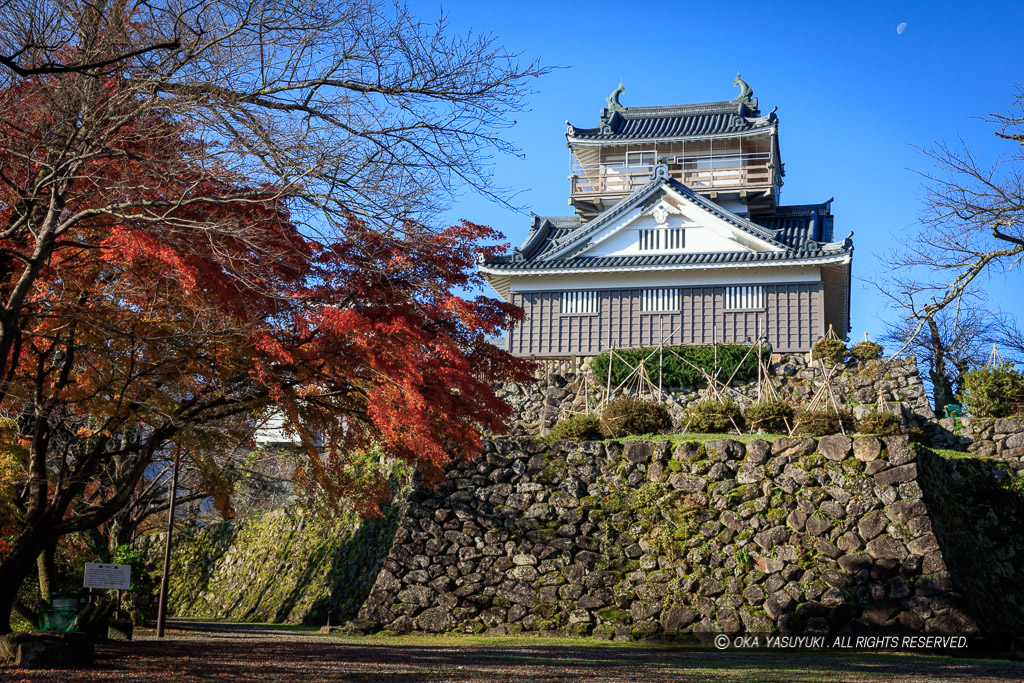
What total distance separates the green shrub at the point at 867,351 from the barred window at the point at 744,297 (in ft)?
11.7

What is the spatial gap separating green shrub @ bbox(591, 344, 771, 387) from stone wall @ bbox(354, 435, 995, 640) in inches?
289

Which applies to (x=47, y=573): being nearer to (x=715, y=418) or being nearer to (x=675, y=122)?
(x=715, y=418)

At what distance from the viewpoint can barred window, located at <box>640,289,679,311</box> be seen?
1059 inches

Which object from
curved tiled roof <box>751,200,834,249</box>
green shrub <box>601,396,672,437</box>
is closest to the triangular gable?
curved tiled roof <box>751,200,834,249</box>

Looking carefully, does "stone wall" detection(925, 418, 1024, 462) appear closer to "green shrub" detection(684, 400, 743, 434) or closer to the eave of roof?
"green shrub" detection(684, 400, 743, 434)

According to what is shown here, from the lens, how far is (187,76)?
8.00 meters

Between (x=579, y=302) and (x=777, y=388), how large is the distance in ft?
21.4

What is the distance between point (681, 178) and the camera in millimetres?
34594

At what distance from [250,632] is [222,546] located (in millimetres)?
9279

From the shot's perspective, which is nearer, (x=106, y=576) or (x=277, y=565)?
(x=106, y=576)

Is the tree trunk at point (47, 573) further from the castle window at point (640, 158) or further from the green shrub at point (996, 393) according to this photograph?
the castle window at point (640, 158)

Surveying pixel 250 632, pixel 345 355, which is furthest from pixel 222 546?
pixel 345 355

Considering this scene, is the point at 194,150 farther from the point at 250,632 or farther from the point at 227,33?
the point at 250,632

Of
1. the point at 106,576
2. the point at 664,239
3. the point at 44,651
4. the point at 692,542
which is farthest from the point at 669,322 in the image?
the point at 44,651
